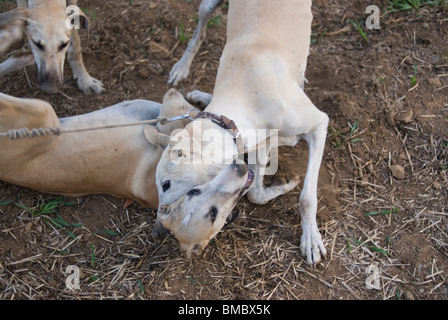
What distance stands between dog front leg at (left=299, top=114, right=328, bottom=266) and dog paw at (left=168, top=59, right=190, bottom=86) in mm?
1628

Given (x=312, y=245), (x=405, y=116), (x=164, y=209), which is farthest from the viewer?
(x=405, y=116)

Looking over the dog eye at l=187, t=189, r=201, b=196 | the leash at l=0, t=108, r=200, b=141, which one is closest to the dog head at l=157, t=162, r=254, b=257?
the dog eye at l=187, t=189, r=201, b=196

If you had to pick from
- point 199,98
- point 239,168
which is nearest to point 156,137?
point 239,168

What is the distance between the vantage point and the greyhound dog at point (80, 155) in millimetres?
3674

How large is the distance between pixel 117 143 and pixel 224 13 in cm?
225

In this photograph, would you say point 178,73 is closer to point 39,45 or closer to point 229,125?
point 39,45

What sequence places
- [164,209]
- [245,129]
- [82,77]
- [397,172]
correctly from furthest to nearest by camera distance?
[82,77], [397,172], [245,129], [164,209]

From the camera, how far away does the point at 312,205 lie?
362 cm

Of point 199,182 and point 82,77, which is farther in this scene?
point 82,77

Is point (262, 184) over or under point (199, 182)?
under

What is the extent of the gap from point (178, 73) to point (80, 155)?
4.92 ft

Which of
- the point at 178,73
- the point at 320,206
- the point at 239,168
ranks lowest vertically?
the point at 320,206

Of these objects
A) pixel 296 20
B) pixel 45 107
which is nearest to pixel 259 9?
pixel 296 20

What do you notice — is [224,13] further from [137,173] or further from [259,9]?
[137,173]
